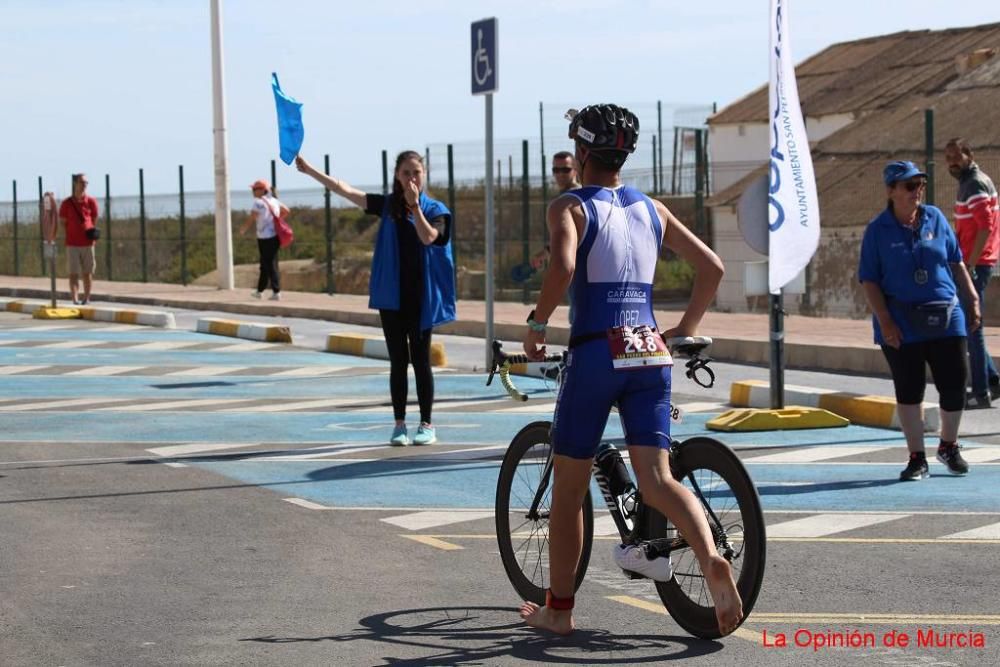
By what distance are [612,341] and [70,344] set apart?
15649mm

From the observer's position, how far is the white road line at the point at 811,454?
11281 mm

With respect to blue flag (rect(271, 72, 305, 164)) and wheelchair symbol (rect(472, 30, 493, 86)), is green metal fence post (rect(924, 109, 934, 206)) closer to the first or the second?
wheelchair symbol (rect(472, 30, 493, 86))

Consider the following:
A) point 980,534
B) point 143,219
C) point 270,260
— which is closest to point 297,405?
point 980,534

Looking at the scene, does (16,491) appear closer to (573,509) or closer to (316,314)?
(573,509)

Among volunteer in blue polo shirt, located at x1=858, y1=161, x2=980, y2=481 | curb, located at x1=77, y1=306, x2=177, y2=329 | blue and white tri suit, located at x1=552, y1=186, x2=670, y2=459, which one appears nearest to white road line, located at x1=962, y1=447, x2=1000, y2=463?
volunteer in blue polo shirt, located at x1=858, y1=161, x2=980, y2=481

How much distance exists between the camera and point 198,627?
6.79 metres

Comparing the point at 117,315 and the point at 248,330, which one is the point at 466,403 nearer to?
the point at 248,330

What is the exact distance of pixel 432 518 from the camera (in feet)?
30.4

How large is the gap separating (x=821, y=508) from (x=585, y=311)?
11.5ft

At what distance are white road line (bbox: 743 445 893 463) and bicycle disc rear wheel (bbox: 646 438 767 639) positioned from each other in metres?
4.71

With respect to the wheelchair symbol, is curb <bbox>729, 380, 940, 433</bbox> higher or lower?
lower

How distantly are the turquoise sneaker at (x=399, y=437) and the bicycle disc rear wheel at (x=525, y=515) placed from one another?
4667 mm

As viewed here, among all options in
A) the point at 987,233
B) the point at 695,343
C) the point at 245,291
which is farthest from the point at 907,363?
the point at 245,291

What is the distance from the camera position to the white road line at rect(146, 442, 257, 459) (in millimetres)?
11875
